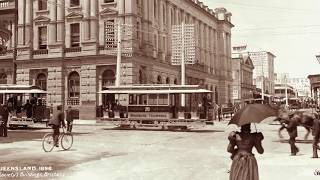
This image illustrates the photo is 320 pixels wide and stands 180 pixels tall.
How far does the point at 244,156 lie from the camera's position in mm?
6965

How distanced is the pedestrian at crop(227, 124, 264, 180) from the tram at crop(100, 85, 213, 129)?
70.0 ft

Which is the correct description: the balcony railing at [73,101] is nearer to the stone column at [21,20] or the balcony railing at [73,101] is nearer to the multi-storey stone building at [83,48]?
the multi-storey stone building at [83,48]

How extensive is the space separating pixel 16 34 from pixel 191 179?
40.1 m

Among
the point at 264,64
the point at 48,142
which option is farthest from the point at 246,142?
the point at 264,64

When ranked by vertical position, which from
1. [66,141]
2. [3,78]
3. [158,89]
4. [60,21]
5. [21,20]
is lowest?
[66,141]

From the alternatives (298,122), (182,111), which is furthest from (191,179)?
(182,111)

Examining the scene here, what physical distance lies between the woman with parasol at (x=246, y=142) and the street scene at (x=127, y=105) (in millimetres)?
18

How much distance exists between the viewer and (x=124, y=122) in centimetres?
3031

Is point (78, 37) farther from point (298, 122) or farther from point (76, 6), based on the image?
point (298, 122)

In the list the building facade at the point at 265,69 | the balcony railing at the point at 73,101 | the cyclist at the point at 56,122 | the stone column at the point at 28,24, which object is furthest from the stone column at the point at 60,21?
the building facade at the point at 265,69

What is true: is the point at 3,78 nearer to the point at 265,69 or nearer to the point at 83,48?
the point at 83,48

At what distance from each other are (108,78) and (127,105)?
34.6ft

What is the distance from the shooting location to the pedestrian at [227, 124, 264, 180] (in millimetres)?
6898

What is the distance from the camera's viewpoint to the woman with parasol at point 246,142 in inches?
269
